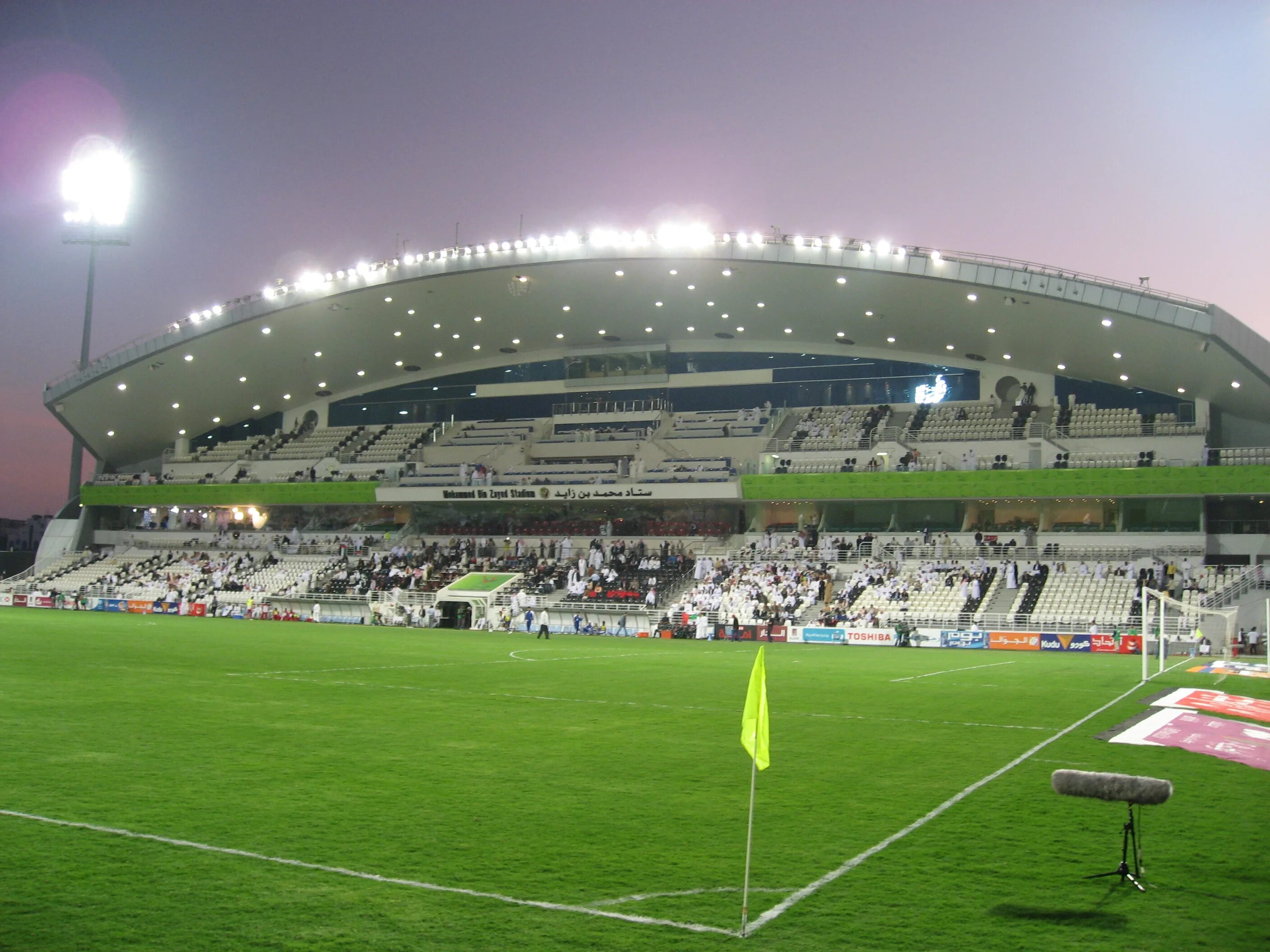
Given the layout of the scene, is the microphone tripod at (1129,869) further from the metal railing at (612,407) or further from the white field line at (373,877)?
the metal railing at (612,407)

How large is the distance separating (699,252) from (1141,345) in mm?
18660

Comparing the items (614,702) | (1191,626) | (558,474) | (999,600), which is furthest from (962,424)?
(614,702)

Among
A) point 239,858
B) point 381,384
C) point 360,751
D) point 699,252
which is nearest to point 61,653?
point 360,751

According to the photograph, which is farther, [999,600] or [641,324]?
[641,324]

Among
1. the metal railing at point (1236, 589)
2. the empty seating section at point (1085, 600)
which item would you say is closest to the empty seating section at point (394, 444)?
the empty seating section at point (1085, 600)

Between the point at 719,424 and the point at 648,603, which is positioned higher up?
the point at 719,424

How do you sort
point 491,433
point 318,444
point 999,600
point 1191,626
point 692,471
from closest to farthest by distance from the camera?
point 1191,626
point 999,600
point 692,471
point 491,433
point 318,444

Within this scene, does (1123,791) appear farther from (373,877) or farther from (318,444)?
(318,444)

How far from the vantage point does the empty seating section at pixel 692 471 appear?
54750 mm

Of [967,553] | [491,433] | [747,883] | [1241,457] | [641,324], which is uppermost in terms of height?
[641,324]

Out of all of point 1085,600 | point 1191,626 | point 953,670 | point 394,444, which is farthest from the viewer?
point 394,444

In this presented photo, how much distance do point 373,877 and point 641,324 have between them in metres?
52.6

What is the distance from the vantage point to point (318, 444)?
69062 mm

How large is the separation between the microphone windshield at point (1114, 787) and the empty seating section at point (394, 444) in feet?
195
